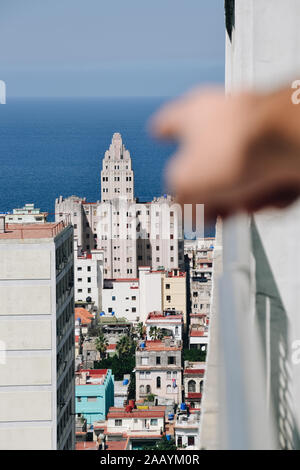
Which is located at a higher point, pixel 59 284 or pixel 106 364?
pixel 59 284

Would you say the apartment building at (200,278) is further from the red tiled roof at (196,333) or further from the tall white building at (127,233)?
the red tiled roof at (196,333)

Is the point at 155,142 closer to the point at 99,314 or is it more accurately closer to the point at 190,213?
the point at 190,213

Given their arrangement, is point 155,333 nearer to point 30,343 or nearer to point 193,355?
point 193,355

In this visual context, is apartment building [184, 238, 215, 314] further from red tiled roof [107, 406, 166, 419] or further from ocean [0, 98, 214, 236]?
red tiled roof [107, 406, 166, 419]

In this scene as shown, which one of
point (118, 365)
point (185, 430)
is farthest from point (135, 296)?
point (185, 430)

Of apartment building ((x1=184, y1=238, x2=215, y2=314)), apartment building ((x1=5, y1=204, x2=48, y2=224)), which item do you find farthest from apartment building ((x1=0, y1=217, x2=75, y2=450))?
apartment building ((x1=184, y1=238, x2=215, y2=314))
